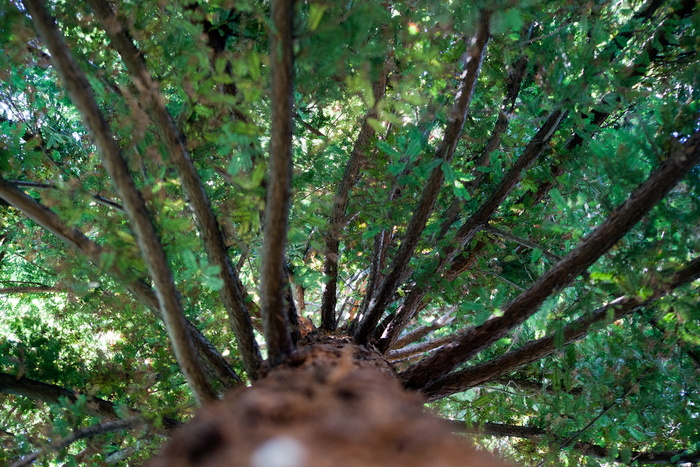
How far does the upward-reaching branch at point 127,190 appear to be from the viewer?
125 cm

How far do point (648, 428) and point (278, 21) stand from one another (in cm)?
377

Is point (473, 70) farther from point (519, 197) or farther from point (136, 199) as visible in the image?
point (519, 197)

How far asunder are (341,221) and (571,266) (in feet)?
6.22

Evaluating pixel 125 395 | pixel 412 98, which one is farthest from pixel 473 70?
pixel 125 395

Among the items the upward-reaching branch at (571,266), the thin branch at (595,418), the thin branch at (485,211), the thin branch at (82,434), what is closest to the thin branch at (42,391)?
the thin branch at (82,434)

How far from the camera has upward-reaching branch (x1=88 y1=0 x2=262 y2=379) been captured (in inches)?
59.5

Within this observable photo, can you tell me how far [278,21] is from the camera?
1.20 metres

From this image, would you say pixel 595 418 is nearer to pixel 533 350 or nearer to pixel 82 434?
pixel 533 350

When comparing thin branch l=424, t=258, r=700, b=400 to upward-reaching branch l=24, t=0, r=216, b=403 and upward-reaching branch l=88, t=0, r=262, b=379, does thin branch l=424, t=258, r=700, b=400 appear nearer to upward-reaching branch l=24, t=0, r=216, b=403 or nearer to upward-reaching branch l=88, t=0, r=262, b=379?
upward-reaching branch l=88, t=0, r=262, b=379

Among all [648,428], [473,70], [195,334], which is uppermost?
[473,70]

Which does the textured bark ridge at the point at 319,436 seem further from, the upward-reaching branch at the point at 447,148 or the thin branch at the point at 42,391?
the thin branch at the point at 42,391

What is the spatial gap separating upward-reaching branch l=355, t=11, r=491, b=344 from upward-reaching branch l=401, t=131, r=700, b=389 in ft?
1.92

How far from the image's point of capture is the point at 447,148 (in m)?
2.06

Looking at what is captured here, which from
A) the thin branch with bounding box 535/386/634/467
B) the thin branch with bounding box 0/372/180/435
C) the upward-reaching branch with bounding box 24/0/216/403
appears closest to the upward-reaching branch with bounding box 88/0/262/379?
the upward-reaching branch with bounding box 24/0/216/403
